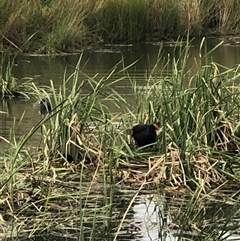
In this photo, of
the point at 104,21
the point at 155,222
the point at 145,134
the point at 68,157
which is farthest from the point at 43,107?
the point at 104,21

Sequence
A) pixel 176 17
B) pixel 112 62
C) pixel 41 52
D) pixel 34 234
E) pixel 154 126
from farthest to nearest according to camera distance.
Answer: pixel 176 17, pixel 41 52, pixel 112 62, pixel 154 126, pixel 34 234

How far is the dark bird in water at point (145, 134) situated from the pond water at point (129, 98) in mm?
814

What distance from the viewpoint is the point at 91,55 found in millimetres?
14867

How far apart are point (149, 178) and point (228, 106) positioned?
98 cm

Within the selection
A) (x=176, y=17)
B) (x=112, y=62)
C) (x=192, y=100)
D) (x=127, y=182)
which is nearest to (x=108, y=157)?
(x=127, y=182)

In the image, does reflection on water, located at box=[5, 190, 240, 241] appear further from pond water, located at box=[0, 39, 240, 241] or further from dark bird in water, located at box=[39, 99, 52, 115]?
dark bird in water, located at box=[39, 99, 52, 115]

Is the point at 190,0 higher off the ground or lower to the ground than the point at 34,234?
lower

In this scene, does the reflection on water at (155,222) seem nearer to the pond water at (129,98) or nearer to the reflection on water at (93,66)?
the pond water at (129,98)

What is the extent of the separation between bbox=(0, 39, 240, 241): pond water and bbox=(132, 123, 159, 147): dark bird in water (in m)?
0.81

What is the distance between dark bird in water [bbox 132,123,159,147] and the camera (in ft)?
20.4

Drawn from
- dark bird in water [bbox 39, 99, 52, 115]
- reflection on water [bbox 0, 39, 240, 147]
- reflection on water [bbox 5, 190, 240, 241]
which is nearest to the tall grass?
reflection on water [bbox 0, 39, 240, 147]

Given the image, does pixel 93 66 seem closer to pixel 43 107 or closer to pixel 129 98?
pixel 129 98

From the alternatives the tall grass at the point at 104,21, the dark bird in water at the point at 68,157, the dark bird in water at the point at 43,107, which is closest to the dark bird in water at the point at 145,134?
the dark bird in water at the point at 68,157

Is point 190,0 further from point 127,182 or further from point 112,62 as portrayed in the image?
point 127,182
